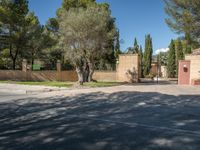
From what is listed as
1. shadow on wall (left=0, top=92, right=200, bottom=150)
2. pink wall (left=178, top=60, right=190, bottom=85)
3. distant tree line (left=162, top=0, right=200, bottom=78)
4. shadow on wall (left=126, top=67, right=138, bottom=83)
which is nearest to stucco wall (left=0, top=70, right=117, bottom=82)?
shadow on wall (left=126, top=67, right=138, bottom=83)

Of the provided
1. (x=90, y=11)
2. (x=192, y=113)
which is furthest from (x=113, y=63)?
(x=192, y=113)

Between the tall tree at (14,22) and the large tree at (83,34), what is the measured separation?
10153 mm

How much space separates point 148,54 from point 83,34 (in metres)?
32.4

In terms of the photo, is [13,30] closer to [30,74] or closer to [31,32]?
[31,32]

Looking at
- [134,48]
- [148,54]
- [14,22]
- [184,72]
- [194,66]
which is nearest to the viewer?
[194,66]

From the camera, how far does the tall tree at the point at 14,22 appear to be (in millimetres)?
35406

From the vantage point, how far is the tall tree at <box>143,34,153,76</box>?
56.8 m

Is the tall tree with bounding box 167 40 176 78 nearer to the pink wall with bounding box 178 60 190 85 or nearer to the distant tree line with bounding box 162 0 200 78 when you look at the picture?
the pink wall with bounding box 178 60 190 85

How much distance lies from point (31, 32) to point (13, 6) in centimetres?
403

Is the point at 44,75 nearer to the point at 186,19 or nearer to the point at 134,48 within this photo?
the point at 186,19

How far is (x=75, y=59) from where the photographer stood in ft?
92.5

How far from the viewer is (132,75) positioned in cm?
3422

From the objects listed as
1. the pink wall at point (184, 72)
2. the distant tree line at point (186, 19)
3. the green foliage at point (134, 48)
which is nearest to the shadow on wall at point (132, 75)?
the pink wall at point (184, 72)

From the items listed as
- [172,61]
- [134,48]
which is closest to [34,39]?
[172,61]
